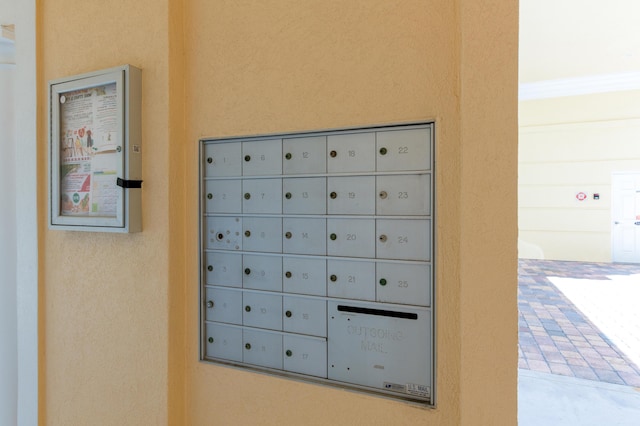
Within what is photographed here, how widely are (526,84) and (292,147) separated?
28.4 feet

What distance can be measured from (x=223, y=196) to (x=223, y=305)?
1.11 feet

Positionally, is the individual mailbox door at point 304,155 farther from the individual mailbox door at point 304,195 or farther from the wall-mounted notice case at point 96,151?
the wall-mounted notice case at point 96,151

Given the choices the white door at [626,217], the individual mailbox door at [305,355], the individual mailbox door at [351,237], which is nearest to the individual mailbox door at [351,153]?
the individual mailbox door at [351,237]

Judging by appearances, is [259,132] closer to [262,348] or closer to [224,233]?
[224,233]

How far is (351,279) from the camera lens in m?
0.99

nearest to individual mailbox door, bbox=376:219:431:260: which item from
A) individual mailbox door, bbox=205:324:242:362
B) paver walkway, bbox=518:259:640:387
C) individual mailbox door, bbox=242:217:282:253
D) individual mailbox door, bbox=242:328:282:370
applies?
individual mailbox door, bbox=242:217:282:253

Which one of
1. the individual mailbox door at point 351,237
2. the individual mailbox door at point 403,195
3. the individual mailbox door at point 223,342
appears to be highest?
the individual mailbox door at point 403,195

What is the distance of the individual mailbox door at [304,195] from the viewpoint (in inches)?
40.1

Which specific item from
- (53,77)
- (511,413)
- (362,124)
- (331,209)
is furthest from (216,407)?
(53,77)

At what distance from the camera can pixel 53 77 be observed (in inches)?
53.4

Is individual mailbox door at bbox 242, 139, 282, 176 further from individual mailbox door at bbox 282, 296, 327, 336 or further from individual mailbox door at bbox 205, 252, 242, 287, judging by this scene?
individual mailbox door at bbox 282, 296, 327, 336

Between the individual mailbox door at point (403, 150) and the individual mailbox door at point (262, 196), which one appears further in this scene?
the individual mailbox door at point (262, 196)

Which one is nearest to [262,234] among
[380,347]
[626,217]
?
[380,347]

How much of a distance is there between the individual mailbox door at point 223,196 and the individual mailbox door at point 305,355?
1.36ft
